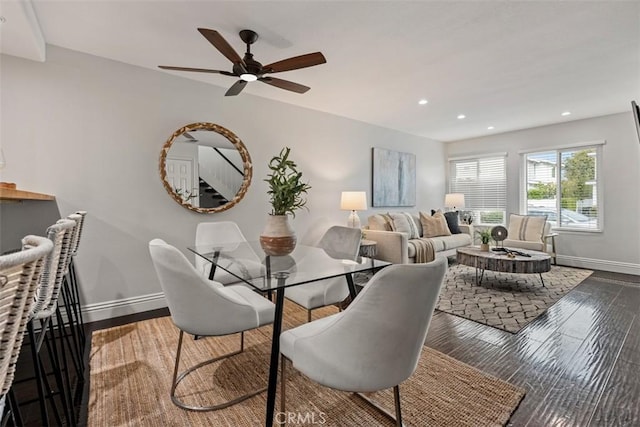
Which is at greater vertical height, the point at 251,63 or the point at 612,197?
the point at 251,63

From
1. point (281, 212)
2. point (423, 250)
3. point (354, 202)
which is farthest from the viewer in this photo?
point (423, 250)

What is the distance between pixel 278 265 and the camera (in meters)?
1.91

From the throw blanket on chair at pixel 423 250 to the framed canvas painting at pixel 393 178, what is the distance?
1.06 metres

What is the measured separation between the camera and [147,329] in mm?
2633

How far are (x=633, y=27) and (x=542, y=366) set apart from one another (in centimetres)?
273

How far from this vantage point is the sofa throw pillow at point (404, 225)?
15.9 feet

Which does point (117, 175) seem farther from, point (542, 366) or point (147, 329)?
point (542, 366)

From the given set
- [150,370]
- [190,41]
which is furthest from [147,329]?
[190,41]

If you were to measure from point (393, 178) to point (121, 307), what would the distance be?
4607 mm

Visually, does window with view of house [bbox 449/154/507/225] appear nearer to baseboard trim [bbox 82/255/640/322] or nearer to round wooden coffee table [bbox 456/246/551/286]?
round wooden coffee table [bbox 456/246/551/286]

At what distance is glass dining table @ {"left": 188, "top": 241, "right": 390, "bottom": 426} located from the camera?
55.7 inches

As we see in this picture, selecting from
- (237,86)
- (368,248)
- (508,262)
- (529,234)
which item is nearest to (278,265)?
(237,86)

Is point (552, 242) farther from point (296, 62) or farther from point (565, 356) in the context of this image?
point (296, 62)

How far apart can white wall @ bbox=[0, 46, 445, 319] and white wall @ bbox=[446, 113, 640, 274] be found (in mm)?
5145
